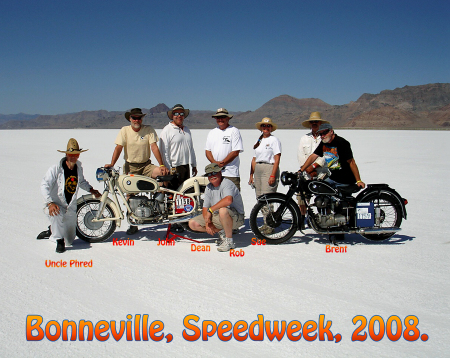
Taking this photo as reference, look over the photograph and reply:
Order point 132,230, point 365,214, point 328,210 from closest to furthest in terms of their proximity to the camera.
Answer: point 365,214, point 328,210, point 132,230

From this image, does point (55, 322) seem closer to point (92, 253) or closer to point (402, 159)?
point (92, 253)

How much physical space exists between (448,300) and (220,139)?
360cm

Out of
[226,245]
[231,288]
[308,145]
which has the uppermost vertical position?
[308,145]

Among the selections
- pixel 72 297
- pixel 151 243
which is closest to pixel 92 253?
pixel 151 243

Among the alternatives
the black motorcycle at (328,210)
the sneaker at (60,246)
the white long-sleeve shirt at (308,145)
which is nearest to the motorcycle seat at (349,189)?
the black motorcycle at (328,210)

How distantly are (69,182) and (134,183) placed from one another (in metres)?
0.90

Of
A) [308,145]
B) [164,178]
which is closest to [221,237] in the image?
[164,178]

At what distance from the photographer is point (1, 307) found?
3705 mm

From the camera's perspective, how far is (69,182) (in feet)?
17.5

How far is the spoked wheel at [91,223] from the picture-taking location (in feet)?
18.3

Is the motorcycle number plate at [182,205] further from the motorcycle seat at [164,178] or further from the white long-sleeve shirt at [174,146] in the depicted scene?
the white long-sleeve shirt at [174,146]

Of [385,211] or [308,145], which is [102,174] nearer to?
[308,145]

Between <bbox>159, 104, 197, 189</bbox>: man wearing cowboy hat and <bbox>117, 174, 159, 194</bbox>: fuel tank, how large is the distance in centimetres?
58

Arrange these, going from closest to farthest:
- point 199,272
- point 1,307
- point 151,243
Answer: point 1,307 < point 199,272 < point 151,243
